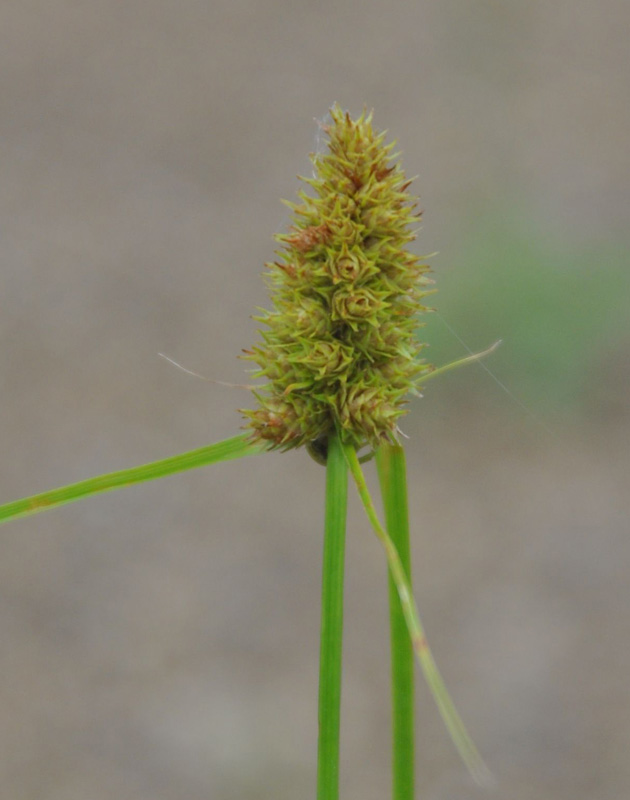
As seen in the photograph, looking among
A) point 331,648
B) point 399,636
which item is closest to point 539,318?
point 399,636

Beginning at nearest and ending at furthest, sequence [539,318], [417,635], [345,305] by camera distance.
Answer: [417,635]
[345,305]
[539,318]

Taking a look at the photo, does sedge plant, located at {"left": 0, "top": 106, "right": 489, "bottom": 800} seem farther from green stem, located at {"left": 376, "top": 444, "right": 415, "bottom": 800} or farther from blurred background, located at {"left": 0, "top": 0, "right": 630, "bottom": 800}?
blurred background, located at {"left": 0, "top": 0, "right": 630, "bottom": 800}

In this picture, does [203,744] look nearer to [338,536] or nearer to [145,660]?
[145,660]

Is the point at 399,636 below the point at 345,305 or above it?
below

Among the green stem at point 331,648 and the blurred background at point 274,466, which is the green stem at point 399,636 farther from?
the blurred background at point 274,466

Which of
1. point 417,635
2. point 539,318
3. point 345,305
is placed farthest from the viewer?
point 539,318

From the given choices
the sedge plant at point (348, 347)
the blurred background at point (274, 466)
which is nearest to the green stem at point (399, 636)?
the sedge plant at point (348, 347)

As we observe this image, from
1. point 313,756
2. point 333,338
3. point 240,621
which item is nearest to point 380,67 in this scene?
point 240,621

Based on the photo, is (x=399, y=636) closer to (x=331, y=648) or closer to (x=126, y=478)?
(x=331, y=648)
